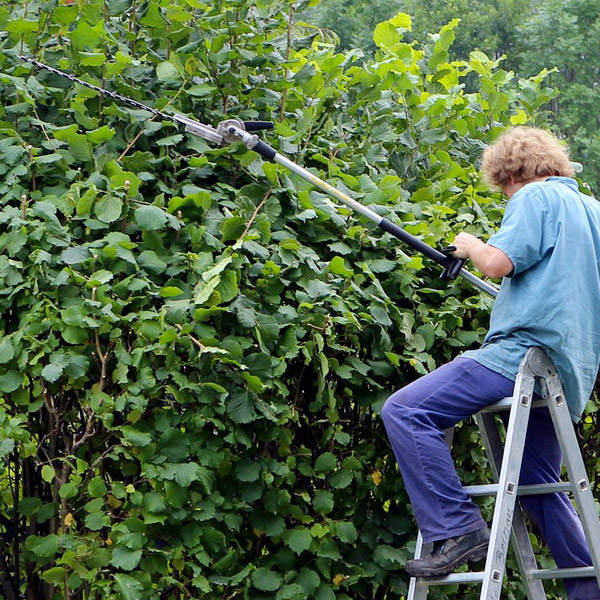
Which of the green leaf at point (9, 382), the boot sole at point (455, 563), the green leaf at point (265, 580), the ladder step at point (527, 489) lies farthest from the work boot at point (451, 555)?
the green leaf at point (9, 382)

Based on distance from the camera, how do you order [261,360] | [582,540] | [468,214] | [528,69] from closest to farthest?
[261,360], [582,540], [468,214], [528,69]

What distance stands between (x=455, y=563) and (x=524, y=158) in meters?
1.47

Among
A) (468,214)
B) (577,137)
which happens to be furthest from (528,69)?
(468,214)

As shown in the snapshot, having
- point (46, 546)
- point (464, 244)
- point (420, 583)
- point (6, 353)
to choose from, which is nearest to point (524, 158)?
point (464, 244)

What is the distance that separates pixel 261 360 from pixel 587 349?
1153 mm

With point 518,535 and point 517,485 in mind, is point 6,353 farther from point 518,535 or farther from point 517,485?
point 518,535

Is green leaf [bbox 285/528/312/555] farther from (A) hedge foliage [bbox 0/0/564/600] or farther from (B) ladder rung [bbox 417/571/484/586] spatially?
(B) ladder rung [bbox 417/571/484/586]

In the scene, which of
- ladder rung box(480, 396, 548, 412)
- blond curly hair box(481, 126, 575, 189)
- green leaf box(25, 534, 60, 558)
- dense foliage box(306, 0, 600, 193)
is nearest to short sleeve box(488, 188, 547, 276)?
blond curly hair box(481, 126, 575, 189)

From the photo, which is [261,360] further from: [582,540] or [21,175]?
[582,540]

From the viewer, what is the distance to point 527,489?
12.9 ft

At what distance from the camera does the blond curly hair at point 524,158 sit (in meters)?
3.94

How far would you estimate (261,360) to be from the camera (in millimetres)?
3574

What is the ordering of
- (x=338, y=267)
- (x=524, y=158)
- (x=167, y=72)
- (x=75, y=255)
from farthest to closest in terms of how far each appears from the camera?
(x=167, y=72) → (x=524, y=158) → (x=338, y=267) → (x=75, y=255)

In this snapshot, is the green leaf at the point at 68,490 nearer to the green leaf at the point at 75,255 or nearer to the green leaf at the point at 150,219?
the green leaf at the point at 75,255
